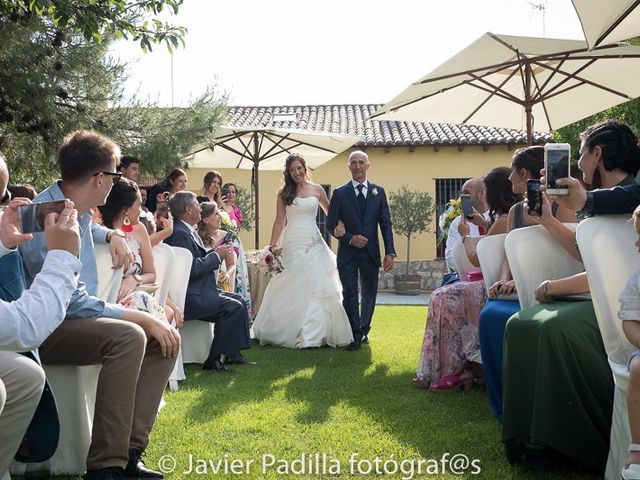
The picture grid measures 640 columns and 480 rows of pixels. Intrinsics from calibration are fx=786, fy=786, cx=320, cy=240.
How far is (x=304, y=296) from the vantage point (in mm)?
9680

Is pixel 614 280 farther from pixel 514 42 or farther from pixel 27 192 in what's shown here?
pixel 514 42

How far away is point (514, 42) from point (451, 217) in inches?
79.4

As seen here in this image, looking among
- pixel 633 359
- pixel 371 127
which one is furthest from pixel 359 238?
pixel 371 127

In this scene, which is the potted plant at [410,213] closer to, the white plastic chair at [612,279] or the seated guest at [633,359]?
the white plastic chair at [612,279]

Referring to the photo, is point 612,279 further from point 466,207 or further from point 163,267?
point 163,267

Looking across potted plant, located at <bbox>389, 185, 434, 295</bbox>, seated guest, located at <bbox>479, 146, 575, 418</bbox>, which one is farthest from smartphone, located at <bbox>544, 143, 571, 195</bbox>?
potted plant, located at <bbox>389, 185, 434, 295</bbox>

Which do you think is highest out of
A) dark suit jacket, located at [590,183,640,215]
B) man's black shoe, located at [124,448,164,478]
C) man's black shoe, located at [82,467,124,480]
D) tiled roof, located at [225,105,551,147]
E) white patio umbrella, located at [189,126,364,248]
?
tiled roof, located at [225,105,551,147]

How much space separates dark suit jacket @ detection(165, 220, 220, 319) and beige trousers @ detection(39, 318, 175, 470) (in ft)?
10.7

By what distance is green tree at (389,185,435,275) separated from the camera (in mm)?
25422

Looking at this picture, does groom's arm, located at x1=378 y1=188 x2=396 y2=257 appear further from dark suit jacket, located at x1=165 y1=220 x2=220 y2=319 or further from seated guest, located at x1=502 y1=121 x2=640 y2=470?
seated guest, located at x1=502 y1=121 x2=640 y2=470

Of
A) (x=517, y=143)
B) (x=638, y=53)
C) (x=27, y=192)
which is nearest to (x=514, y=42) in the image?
(x=638, y=53)

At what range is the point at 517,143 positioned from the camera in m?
26.7

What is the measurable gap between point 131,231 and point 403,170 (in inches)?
872

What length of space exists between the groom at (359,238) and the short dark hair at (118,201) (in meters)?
4.08
